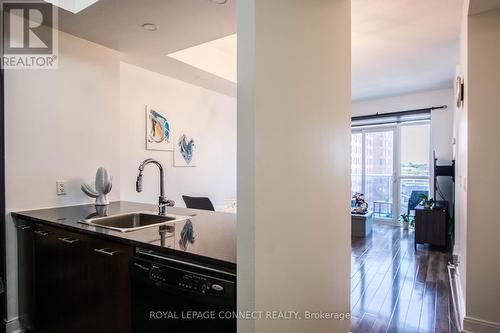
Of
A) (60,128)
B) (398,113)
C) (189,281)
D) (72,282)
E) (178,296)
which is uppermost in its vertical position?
(398,113)

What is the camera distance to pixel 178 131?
3.67m

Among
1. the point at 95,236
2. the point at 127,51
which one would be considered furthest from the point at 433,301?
the point at 127,51

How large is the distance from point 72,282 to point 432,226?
14.7 ft

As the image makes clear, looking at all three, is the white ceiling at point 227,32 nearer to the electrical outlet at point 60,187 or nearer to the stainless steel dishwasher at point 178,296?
the electrical outlet at point 60,187

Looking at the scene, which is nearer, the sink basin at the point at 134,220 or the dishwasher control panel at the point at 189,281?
the dishwasher control panel at the point at 189,281

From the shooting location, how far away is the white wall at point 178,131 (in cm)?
305

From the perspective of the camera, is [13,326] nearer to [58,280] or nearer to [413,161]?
[58,280]

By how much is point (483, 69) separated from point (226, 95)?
323cm

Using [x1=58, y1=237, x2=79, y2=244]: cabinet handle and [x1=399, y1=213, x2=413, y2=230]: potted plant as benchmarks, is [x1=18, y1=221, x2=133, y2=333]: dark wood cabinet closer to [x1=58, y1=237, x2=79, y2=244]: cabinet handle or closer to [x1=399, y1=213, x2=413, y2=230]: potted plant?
[x1=58, y1=237, x2=79, y2=244]: cabinet handle

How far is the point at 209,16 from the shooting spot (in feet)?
6.81

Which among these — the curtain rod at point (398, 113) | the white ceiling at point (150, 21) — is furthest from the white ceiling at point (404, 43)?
the white ceiling at point (150, 21)

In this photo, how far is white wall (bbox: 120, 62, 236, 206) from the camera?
3049mm

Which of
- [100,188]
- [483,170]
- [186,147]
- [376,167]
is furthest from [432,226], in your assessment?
[100,188]

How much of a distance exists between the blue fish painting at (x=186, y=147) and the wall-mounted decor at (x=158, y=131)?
15 cm
